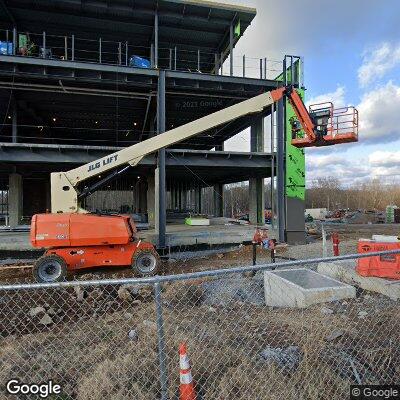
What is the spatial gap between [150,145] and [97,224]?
284cm

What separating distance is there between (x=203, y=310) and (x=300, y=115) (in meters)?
6.65

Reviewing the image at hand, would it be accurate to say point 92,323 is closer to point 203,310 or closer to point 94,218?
point 203,310

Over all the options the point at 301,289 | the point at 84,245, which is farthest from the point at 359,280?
the point at 84,245

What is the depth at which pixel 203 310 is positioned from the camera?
6.60 m

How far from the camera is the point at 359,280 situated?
25.7 ft

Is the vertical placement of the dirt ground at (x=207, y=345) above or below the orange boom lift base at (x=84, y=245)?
below

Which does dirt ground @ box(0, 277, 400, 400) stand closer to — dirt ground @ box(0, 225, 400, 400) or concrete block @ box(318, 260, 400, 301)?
dirt ground @ box(0, 225, 400, 400)

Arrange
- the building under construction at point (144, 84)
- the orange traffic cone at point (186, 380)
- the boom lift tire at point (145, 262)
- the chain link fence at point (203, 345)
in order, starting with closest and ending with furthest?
1. the orange traffic cone at point (186, 380)
2. the chain link fence at point (203, 345)
3. the boom lift tire at point (145, 262)
4. the building under construction at point (144, 84)

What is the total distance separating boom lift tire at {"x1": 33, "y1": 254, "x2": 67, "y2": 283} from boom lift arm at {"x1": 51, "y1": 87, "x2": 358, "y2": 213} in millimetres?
1362

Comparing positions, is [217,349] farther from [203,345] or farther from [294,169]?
[294,169]

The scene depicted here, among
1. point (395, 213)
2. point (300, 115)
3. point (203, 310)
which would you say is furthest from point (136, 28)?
point (395, 213)

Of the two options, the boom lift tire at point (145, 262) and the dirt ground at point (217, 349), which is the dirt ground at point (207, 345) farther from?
the boom lift tire at point (145, 262)

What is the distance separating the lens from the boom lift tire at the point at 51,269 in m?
9.32

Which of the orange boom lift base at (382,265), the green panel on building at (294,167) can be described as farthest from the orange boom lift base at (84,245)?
the green panel on building at (294,167)
